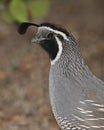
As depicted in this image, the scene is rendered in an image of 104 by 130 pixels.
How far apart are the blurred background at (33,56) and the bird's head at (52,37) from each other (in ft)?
3.56

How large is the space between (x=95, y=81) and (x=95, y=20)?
3857 millimetres

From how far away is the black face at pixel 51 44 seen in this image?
4.48 metres

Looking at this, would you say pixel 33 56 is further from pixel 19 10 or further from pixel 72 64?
pixel 72 64

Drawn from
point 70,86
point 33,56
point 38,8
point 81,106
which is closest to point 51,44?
point 70,86

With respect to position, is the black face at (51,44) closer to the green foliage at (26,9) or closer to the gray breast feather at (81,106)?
the gray breast feather at (81,106)

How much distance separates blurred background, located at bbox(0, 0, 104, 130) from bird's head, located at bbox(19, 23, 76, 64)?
108 centimetres

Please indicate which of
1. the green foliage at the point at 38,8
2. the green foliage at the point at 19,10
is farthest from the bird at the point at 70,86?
the green foliage at the point at 38,8

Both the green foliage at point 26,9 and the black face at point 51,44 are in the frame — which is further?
the green foliage at point 26,9

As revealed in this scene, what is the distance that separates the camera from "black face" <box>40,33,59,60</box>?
14.7ft

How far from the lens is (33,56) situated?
7285 millimetres

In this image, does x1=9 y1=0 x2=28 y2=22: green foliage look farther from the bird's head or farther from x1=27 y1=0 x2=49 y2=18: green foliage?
the bird's head

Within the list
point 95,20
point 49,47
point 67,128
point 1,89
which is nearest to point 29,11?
point 1,89

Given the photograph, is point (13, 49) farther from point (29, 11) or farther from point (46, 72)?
point (29, 11)

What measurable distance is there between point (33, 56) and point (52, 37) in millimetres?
2811
